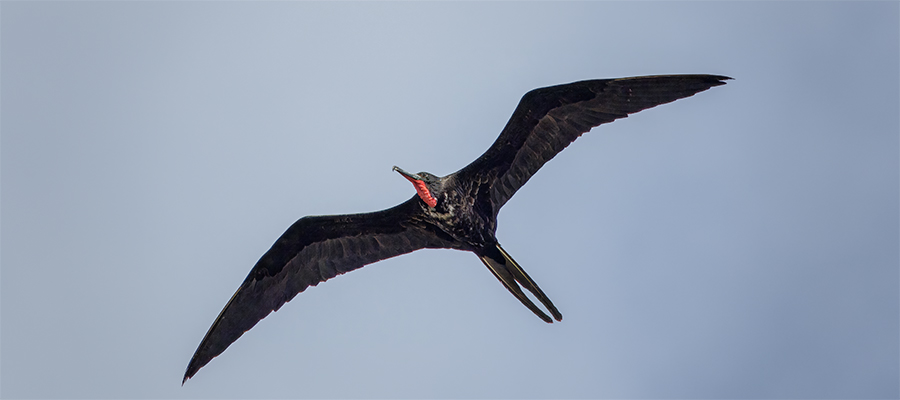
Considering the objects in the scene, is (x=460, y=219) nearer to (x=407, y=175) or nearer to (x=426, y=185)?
(x=426, y=185)

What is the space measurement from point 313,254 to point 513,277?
7.91 feet

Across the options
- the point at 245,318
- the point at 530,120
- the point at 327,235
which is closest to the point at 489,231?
the point at 530,120

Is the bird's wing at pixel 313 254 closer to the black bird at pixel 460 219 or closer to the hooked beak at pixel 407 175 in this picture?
the black bird at pixel 460 219

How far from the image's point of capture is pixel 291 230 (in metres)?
9.14

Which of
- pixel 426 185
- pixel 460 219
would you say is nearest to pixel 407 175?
pixel 426 185

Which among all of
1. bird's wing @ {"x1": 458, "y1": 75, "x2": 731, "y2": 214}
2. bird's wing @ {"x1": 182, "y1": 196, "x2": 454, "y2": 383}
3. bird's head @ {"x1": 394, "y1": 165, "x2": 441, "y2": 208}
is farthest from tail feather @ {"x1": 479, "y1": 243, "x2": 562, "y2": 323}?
bird's head @ {"x1": 394, "y1": 165, "x2": 441, "y2": 208}

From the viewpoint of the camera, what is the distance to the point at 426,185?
8828 mm

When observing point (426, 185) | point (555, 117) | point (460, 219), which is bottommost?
point (460, 219)

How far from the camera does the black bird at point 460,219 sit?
8.66 m

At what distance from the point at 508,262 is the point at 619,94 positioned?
7.36 ft

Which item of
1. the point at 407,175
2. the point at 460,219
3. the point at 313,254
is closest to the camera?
the point at 407,175

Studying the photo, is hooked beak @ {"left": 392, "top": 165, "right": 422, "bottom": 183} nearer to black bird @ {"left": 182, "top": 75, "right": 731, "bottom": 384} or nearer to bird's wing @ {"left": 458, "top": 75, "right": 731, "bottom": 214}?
black bird @ {"left": 182, "top": 75, "right": 731, "bottom": 384}

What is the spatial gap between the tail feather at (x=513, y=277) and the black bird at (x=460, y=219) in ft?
0.04

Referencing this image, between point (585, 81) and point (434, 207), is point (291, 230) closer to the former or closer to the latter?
point (434, 207)
